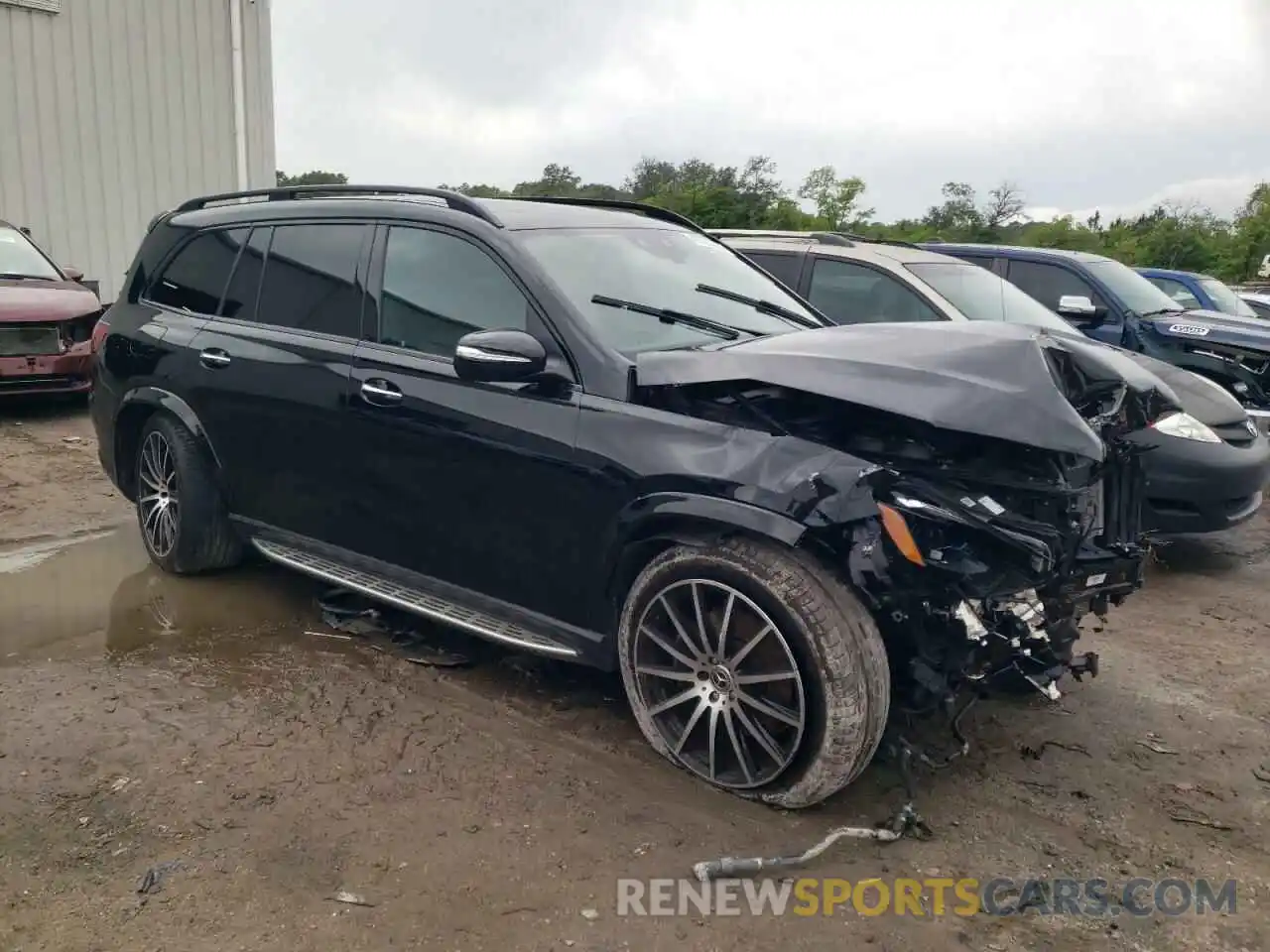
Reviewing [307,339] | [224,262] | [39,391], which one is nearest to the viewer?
[307,339]

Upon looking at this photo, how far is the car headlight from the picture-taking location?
561cm

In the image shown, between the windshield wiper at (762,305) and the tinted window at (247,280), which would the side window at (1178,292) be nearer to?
the windshield wiper at (762,305)

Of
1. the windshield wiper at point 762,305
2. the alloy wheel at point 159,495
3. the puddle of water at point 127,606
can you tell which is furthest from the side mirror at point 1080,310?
the alloy wheel at point 159,495

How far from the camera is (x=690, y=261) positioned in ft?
14.3

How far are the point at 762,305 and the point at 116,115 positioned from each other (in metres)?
12.6

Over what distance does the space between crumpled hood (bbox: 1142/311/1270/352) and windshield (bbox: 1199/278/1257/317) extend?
9.52 feet

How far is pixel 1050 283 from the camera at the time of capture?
844cm

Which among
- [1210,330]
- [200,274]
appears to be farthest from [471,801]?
[1210,330]

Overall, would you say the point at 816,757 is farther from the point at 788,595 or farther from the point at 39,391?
the point at 39,391

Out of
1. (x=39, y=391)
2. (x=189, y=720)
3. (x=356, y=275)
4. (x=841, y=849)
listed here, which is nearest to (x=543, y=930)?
(x=841, y=849)

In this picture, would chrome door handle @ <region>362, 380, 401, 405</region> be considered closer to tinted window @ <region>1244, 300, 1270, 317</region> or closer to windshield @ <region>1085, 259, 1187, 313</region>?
windshield @ <region>1085, 259, 1187, 313</region>

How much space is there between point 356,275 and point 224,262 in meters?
1.06

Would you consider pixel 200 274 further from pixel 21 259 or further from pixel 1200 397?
pixel 21 259

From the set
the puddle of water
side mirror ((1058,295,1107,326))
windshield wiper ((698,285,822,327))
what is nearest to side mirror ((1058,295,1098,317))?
side mirror ((1058,295,1107,326))
